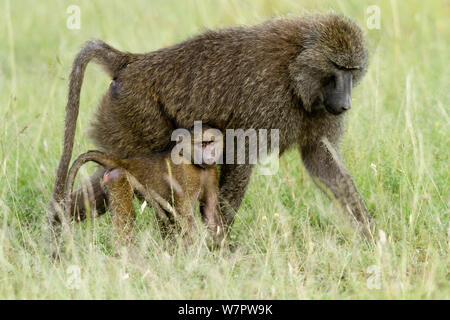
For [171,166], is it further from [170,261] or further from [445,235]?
[445,235]

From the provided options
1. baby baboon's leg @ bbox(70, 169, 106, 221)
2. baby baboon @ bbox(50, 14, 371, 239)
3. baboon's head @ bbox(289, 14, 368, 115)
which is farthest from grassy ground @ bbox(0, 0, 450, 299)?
baboon's head @ bbox(289, 14, 368, 115)

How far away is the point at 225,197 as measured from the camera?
4.02 m

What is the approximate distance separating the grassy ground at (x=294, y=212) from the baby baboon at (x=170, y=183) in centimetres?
16

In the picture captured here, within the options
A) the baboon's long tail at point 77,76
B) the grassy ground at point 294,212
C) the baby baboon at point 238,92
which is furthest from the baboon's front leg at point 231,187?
the baboon's long tail at point 77,76

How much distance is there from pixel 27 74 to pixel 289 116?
3660 mm

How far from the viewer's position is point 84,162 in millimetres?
3740

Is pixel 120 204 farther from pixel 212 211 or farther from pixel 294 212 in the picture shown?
pixel 294 212

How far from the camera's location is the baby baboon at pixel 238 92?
3.88 meters

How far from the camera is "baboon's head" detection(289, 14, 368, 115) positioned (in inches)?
150

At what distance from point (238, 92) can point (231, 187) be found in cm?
52

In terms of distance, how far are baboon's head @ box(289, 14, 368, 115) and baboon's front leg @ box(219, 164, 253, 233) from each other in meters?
0.49

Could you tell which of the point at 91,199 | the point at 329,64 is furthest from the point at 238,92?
the point at 91,199

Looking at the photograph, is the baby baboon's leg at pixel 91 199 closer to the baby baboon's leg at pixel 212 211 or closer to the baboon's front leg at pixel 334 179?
the baby baboon's leg at pixel 212 211

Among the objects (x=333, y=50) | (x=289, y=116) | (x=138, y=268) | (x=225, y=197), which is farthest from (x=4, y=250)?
(x=333, y=50)
